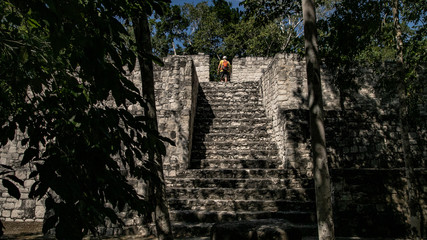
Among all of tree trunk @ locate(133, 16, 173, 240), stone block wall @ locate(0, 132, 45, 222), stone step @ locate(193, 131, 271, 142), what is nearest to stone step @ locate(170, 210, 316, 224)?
tree trunk @ locate(133, 16, 173, 240)

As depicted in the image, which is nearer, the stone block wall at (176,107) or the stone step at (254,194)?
the stone step at (254,194)

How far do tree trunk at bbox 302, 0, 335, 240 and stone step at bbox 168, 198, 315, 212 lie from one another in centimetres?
288

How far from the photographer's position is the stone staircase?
639 centimetres

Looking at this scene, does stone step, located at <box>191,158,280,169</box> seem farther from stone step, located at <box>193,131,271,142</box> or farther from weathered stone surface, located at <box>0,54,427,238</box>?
stone step, located at <box>193,131,271,142</box>

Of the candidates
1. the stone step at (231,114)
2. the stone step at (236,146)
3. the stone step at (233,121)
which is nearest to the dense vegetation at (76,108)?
the stone step at (236,146)

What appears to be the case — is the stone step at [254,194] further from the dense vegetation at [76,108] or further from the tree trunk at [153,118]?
the dense vegetation at [76,108]

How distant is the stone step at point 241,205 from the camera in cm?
669

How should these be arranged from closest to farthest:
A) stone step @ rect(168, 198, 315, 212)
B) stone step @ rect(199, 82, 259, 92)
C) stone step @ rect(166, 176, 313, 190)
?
stone step @ rect(168, 198, 315, 212), stone step @ rect(166, 176, 313, 190), stone step @ rect(199, 82, 259, 92)

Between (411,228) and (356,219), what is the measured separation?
0.85 m

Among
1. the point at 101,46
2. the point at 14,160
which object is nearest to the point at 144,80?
the point at 101,46

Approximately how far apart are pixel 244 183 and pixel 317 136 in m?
3.64

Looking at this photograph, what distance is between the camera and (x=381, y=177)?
6.09 metres

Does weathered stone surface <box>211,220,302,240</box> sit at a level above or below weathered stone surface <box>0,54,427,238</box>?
below

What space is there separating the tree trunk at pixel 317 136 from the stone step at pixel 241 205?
2.88m
